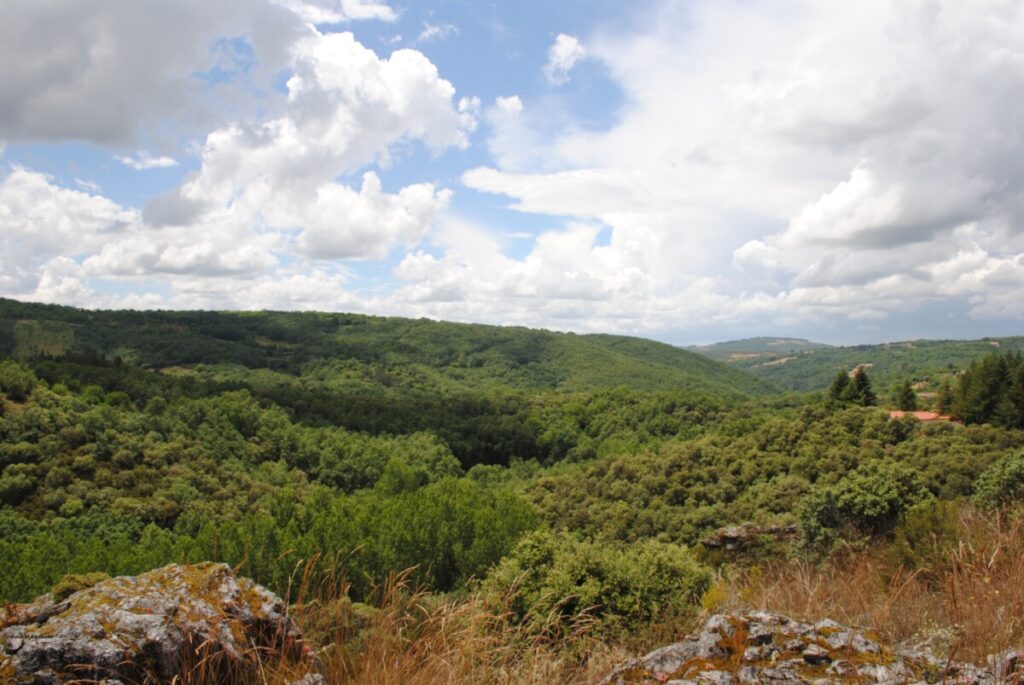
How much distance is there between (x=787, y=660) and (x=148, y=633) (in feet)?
10.7

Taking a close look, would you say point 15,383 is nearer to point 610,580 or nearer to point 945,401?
point 610,580

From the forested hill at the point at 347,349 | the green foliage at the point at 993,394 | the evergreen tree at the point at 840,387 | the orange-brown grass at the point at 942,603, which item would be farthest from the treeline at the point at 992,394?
the forested hill at the point at 347,349

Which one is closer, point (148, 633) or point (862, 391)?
point (148, 633)

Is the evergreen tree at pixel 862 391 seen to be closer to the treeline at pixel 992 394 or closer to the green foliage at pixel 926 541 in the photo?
the treeline at pixel 992 394

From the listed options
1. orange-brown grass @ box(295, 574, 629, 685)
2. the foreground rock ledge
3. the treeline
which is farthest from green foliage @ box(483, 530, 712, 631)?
the treeline

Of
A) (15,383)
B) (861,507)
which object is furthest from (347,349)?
(861,507)

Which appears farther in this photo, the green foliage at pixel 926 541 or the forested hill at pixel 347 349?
the forested hill at pixel 347 349

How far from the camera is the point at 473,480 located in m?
57.4

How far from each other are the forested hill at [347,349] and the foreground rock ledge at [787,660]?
99.7 meters

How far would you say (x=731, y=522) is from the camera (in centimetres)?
3120

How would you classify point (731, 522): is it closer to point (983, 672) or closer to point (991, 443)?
point (991, 443)

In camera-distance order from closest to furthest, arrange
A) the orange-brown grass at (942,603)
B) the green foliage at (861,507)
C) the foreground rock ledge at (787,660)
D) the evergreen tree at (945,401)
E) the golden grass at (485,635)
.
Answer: the foreground rock ledge at (787,660) → the golden grass at (485,635) → the orange-brown grass at (942,603) → the green foliage at (861,507) → the evergreen tree at (945,401)

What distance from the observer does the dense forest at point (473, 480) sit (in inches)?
384

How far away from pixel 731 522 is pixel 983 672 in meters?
31.4
